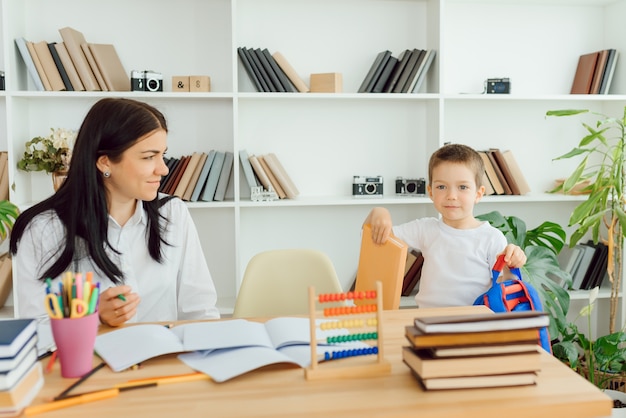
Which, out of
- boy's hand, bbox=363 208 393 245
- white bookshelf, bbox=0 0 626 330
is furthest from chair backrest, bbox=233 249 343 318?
white bookshelf, bbox=0 0 626 330

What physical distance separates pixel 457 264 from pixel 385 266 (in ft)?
1.53

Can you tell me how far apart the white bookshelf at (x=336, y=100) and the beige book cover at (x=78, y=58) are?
0.36 ft

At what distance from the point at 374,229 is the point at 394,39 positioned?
6.01 ft

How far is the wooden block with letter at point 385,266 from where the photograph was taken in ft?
5.96

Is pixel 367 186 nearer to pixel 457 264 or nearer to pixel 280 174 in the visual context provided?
pixel 280 174

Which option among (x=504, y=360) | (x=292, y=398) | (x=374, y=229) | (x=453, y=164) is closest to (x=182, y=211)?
(x=374, y=229)

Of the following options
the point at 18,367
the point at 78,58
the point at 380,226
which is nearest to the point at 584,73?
the point at 380,226

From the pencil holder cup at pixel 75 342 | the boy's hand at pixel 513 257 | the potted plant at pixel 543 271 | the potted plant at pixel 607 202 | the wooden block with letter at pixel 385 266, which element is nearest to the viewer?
the pencil holder cup at pixel 75 342

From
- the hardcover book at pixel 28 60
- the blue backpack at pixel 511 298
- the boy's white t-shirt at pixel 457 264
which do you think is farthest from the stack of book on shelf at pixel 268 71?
the blue backpack at pixel 511 298

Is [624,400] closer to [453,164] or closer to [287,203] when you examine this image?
[453,164]

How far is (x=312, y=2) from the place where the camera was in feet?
11.4

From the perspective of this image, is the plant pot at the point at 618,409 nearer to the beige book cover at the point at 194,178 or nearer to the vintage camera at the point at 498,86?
the vintage camera at the point at 498,86

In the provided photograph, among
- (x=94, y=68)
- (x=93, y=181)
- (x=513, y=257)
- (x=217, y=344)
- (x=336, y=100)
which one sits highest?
(x=94, y=68)

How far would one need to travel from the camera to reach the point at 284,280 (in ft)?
7.52
